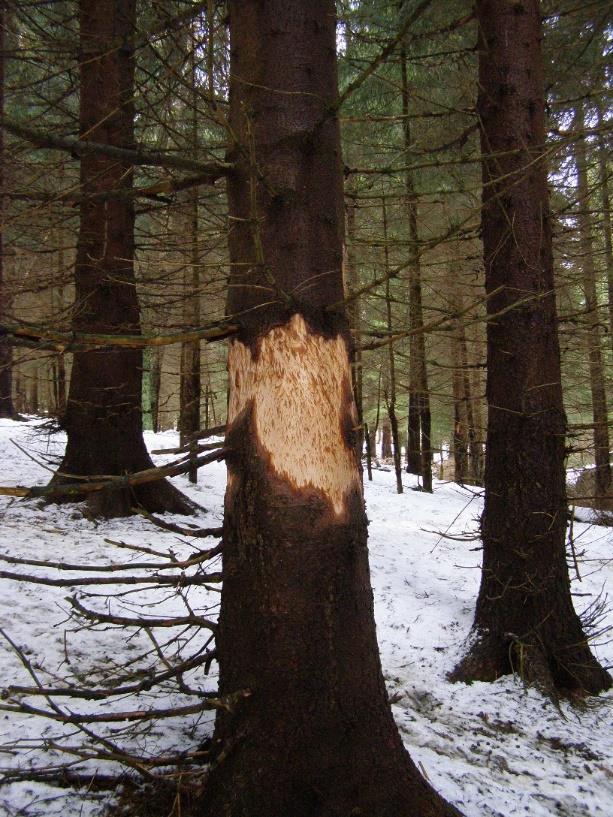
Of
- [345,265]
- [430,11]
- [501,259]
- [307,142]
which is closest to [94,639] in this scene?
[345,265]

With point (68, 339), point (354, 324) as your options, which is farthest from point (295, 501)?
point (354, 324)

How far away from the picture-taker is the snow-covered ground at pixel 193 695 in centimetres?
250

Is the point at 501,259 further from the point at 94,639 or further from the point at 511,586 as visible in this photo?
the point at 94,639

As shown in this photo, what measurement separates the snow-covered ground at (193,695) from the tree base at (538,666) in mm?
98

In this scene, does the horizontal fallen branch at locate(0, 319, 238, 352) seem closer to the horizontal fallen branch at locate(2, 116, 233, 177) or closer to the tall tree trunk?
the tall tree trunk

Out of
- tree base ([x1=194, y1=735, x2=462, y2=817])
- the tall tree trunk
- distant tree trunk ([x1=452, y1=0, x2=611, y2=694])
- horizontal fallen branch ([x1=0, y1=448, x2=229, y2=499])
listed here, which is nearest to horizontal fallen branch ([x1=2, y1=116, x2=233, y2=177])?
the tall tree trunk

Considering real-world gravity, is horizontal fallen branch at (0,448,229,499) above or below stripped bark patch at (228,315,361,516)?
below

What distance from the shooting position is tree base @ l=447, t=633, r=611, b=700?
402cm

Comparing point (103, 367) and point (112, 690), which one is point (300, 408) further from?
point (103, 367)

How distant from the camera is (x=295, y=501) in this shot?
2133mm

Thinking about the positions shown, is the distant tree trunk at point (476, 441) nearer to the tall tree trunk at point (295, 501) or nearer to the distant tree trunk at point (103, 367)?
the tall tree trunk at point (295, 501)

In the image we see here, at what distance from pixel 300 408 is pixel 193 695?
139cm

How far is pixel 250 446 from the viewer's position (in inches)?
86.7

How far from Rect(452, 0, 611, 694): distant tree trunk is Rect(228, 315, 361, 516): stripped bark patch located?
8.16 ft
